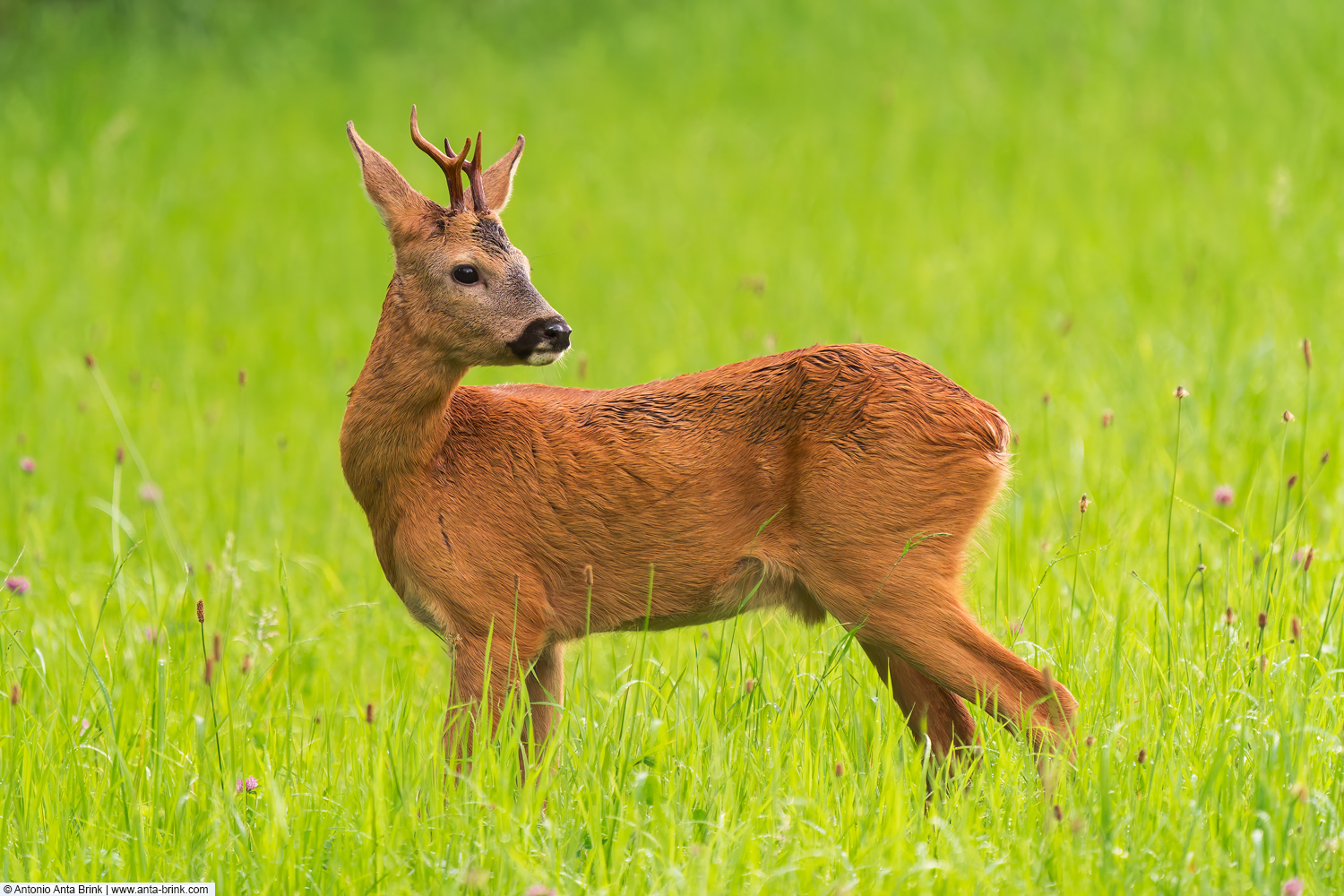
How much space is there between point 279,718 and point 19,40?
12.7m

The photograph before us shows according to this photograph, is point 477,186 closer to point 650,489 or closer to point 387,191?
point 387,191

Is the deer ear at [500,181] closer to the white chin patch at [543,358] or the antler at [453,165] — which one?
the antler at [453,165]

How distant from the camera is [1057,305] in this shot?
8992mm

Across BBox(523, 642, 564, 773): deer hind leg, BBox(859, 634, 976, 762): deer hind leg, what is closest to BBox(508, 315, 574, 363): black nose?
BBox(523, 642, 564, 773): deer hind leg

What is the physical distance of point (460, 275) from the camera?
3914 millimetres

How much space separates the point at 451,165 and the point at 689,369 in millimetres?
4207

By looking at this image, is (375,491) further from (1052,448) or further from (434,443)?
(1052,448)

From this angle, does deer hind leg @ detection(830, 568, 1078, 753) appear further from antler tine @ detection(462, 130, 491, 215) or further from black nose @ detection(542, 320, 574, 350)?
antler tine @ detection(462, 130, 491, 215)

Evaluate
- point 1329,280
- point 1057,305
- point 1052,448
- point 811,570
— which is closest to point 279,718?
point 811,570

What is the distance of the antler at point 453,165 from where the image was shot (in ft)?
12.6

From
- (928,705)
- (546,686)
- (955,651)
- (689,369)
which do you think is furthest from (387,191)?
(689,369)

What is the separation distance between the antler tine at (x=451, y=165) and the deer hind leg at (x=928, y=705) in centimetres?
166

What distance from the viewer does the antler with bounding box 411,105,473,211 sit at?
152 inches

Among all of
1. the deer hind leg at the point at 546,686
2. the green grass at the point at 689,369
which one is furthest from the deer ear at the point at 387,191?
the deer hind leg at the point at 546,686
